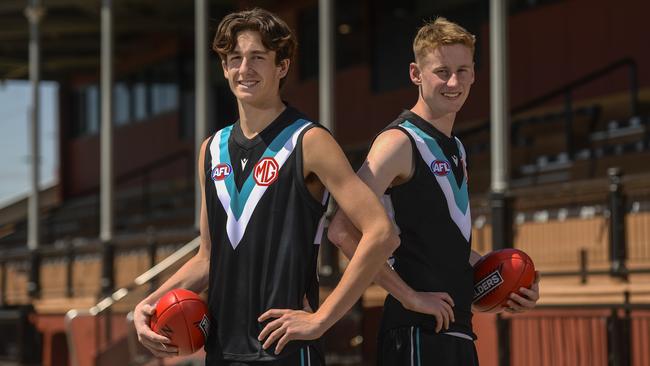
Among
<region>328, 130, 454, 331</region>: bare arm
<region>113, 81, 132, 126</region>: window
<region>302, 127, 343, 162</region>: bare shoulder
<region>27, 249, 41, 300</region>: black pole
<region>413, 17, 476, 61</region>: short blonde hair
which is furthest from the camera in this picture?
<region>113, 81, 132, 126</region>: window

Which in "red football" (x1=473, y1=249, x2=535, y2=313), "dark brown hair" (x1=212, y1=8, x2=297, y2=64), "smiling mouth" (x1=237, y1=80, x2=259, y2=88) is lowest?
"red football" (x1=473, y1=249, x2=535, y2=313)

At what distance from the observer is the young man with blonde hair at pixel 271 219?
13.2ft

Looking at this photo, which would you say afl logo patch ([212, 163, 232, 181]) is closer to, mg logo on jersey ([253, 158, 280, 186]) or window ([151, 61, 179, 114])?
mg logo on jersey ([253, 158, 280, 186])

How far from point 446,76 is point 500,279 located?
2.45 ft

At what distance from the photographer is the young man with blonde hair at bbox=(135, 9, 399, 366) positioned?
403 centimetres

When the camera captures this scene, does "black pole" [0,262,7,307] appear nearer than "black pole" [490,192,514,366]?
No

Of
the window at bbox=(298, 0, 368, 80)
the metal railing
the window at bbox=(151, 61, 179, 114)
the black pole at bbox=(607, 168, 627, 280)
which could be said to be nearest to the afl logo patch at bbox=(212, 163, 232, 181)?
the black pole at bbox=(607, 168, 627, 280)

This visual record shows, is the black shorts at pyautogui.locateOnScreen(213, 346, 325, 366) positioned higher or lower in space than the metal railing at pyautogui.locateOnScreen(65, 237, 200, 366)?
higher

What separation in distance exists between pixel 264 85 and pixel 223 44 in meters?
0.19

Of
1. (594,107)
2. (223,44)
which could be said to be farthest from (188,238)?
(223,44)

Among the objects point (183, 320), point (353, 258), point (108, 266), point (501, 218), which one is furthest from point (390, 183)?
point (108, 266)

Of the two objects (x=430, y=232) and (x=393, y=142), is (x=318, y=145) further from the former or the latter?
(x=430, y=232)

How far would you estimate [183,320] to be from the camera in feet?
13.9

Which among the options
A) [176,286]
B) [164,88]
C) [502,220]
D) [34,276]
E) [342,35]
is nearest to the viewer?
[176,286]
